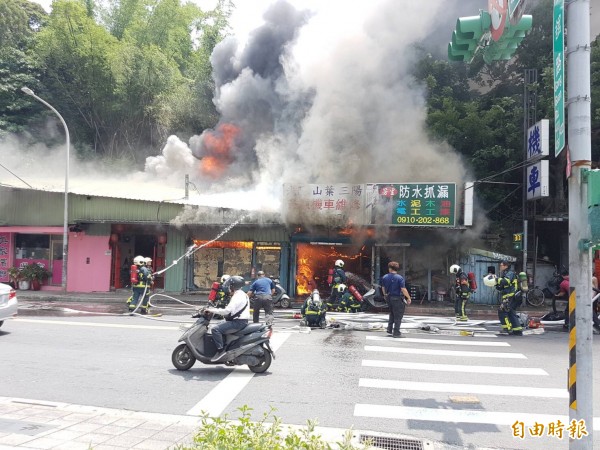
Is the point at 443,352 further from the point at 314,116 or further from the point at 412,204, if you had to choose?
the point at 314,116

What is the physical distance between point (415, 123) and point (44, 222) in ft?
53.6

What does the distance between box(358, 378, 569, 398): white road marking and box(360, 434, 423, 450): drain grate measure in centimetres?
171

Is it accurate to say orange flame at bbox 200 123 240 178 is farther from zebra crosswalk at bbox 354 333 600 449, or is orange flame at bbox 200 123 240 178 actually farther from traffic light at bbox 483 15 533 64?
traffic light at bbox 483 15 533 64

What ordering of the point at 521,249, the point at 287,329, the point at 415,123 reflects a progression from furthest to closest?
the point at 415,123 < the point at 521,249 < the point at 287,329

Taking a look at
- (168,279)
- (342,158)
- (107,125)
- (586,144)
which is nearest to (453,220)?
(342,158)

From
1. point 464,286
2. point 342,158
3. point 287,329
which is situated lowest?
point 287,329

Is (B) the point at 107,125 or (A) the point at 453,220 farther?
(B) the point at 107,125

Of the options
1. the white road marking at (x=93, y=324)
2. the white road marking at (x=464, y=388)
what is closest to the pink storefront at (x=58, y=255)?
the white road marking at (x=93, y=324)

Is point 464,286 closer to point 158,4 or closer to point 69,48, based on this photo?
point 69,48

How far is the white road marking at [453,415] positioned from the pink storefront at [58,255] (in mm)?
15905

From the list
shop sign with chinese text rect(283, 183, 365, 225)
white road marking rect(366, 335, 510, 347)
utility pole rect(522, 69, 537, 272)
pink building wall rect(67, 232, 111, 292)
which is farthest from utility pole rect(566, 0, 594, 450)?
pink building wall rect(67, 232, 111, 292)

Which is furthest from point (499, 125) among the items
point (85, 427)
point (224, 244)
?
point (85, 427)

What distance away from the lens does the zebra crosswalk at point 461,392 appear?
5.09 m

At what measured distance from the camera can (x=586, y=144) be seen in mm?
3484
